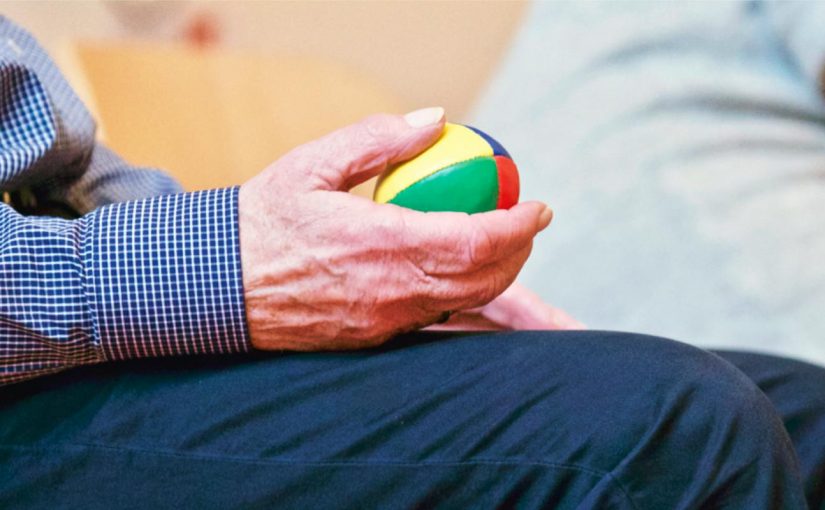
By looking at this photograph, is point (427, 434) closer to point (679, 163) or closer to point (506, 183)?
point (506, 183)

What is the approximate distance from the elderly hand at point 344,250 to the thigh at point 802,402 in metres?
0.30

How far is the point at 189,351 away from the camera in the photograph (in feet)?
2.34

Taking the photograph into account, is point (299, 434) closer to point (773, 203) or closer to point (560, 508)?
point (560, 508)

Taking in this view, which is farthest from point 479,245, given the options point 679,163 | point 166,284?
point 679,163

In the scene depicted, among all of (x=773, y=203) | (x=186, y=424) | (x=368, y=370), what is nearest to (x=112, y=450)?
(x=186, y=424)

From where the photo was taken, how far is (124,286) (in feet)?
2.27

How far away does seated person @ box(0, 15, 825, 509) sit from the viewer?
64 centimetres

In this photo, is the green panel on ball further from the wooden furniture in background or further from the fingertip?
the wooden furniture in background

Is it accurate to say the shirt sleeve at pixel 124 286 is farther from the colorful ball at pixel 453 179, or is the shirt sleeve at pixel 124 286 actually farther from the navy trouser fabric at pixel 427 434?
the colorful ball at pixel 453 179

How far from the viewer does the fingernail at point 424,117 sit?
738 millimetres

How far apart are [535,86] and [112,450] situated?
1.26 meters

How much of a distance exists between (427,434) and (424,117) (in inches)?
10.2

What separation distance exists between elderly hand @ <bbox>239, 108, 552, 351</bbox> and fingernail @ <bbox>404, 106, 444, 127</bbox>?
0.10ft

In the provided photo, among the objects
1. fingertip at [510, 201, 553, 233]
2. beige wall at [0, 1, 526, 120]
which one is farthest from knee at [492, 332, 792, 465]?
beige wall at [0, 1, 526, 120]
